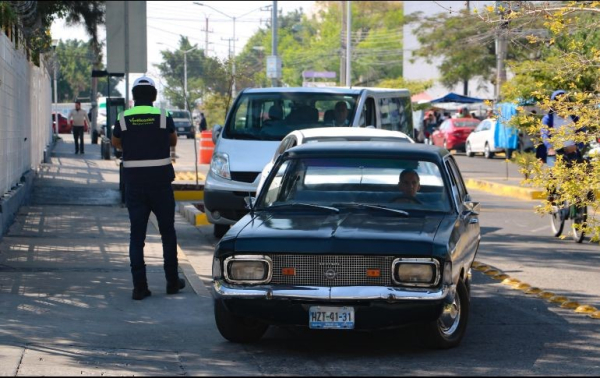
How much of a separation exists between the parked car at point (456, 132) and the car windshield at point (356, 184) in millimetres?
38308

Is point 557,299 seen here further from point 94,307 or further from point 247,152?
point 247,152

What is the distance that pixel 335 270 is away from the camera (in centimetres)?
819

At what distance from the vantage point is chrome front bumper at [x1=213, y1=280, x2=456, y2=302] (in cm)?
801

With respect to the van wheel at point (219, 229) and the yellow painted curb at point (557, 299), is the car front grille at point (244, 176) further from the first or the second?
the yellow painted curb at point (557, 299)

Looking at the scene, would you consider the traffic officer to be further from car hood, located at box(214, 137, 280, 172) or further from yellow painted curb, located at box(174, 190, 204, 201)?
yellow painted curb, located at box(174, 190, 204, 201)

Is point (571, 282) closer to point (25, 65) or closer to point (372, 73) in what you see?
point (25, 65)

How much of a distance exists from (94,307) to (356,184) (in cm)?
260

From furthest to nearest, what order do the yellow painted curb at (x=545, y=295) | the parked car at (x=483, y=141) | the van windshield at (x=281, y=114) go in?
the parked car at (x=483, y=141)
the van windshield at (x=281, y=114)
the yellow painted curb at (x=545, y=295)

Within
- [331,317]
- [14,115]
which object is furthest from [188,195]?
[331,317]

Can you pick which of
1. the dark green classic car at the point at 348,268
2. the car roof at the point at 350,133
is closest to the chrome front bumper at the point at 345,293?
the dark green classic car at the point at 348,268

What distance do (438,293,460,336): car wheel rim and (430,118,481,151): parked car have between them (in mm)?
39268

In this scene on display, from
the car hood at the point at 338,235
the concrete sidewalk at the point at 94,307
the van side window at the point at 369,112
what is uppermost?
the van side window at the point at 369,112

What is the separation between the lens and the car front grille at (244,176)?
15.4 meters

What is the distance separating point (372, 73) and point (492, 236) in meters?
91.3
